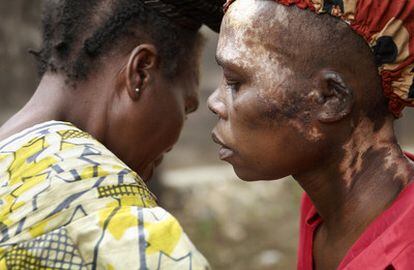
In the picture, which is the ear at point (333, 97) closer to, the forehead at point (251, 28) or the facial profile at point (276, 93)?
the facial profile at point (276, 93)

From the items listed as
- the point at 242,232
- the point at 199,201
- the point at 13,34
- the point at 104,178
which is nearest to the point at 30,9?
the point at 13,34

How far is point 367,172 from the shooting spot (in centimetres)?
239

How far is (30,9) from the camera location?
7.20 m

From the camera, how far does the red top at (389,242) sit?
2186mm

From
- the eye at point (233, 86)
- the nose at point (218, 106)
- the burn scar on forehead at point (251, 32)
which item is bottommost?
the nose at point (218, 106)

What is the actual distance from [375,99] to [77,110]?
45.4 inches

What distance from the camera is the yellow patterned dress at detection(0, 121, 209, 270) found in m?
2.26

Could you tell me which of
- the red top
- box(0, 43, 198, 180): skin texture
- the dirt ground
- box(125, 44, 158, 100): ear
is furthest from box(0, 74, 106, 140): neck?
the dirt ground

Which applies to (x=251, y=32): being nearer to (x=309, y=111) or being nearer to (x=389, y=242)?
(x=309, y=111)

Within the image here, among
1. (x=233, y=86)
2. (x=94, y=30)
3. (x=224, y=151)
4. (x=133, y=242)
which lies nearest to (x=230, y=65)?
(x=233, y=86)

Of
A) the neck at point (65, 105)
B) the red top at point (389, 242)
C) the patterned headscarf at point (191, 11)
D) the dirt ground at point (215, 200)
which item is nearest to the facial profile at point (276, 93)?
the red top at point (389, 242)

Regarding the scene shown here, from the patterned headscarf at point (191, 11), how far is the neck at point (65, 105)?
1.34ft

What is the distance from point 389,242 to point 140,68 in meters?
1.20

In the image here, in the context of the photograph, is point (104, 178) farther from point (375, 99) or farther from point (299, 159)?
point (375, 99)
